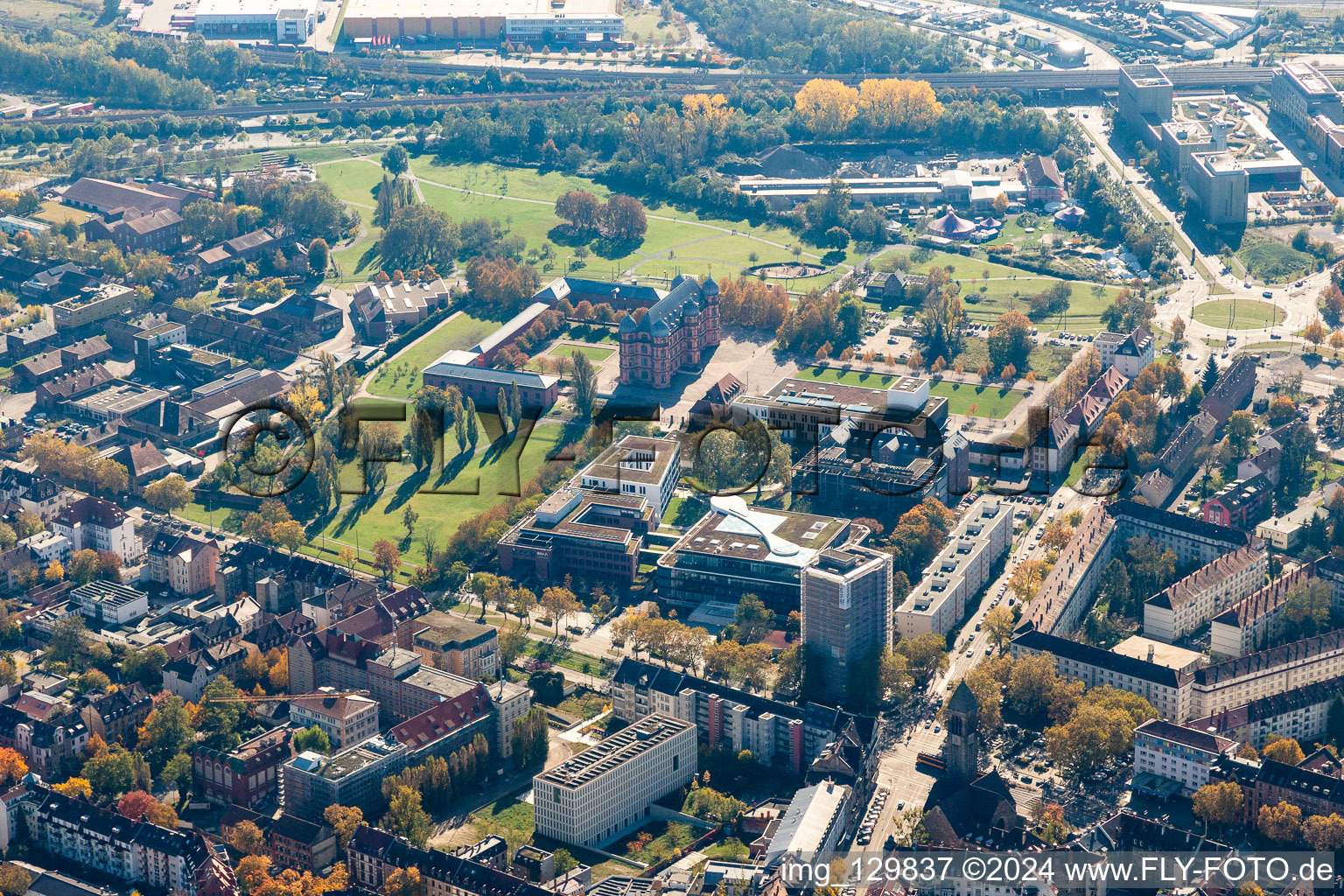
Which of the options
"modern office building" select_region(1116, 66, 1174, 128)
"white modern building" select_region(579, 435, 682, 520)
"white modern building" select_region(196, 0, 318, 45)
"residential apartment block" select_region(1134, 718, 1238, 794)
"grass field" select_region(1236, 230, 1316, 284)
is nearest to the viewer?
"residential apartment block" select_region(1134, 718, 1238, 794)

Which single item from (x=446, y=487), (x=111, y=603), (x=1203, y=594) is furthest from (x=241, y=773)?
(x=1203, y=594)

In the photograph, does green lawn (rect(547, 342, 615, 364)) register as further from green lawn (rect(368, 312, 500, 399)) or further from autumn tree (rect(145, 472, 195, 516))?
autumn tree (rect(145, 472, 195, 516))

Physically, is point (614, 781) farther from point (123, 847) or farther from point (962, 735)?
point (123, 847)

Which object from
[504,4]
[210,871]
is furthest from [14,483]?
[504,4]

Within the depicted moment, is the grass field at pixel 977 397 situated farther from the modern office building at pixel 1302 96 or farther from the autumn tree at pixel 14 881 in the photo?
the autumn tree at pixel 14 881

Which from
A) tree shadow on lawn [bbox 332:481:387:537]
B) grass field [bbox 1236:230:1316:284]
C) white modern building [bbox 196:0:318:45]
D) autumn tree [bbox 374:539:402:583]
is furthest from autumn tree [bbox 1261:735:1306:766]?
white modern building [bbox 196:0:318:45]

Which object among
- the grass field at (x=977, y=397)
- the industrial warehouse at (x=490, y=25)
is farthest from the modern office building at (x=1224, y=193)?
the industrial warehouse at (x=490, y=25)
